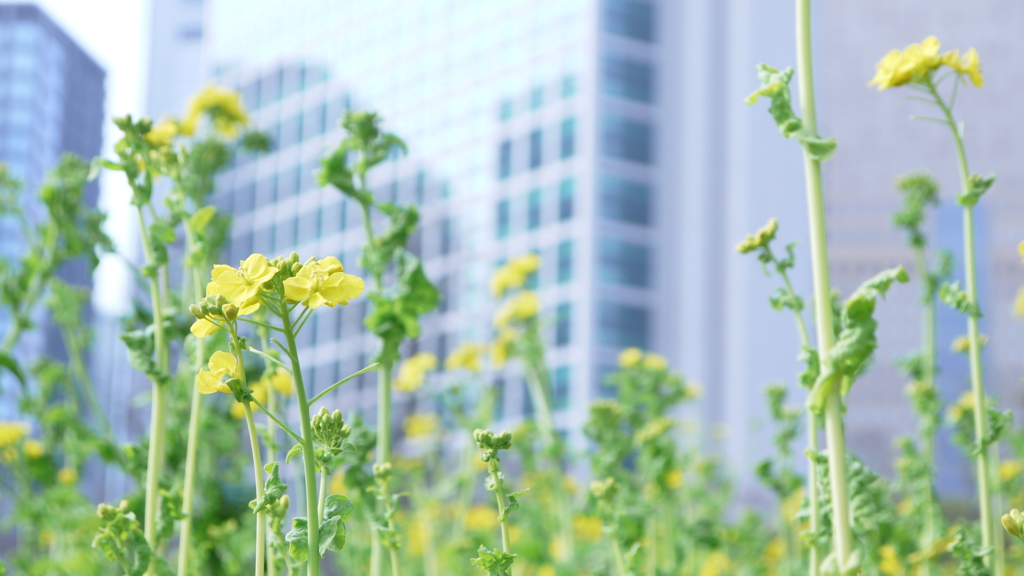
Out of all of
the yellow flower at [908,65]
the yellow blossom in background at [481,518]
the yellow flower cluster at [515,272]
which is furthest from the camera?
the yellow blossom in background at [481,518]

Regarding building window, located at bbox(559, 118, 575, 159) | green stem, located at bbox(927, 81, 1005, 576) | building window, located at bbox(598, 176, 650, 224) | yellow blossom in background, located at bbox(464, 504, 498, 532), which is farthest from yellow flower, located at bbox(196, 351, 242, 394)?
building window, located at bbox(559, 118, 575, 159)

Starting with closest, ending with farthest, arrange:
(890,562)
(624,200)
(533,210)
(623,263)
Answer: (890,562), (623,263), (624,200), (533,210)

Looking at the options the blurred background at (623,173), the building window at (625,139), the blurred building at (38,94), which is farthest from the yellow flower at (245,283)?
the blurred building at (38,94)

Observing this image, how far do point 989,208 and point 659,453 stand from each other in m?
33.0

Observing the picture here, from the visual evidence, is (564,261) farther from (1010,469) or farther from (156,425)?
(156,425)

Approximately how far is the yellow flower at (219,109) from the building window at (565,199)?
18882mm

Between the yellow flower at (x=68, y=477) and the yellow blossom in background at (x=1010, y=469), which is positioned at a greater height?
the yellow flower at (x=68, y=477)

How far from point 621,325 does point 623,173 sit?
11.8 ft

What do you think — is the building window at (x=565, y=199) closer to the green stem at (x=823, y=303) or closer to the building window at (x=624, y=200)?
the building window at (x=624, y=200)

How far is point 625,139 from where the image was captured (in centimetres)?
2181

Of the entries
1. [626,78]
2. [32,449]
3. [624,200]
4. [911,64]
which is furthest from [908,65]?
[626,78]

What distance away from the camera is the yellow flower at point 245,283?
0.95 m

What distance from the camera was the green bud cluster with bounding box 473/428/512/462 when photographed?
112 centimetres

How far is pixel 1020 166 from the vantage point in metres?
31.9
